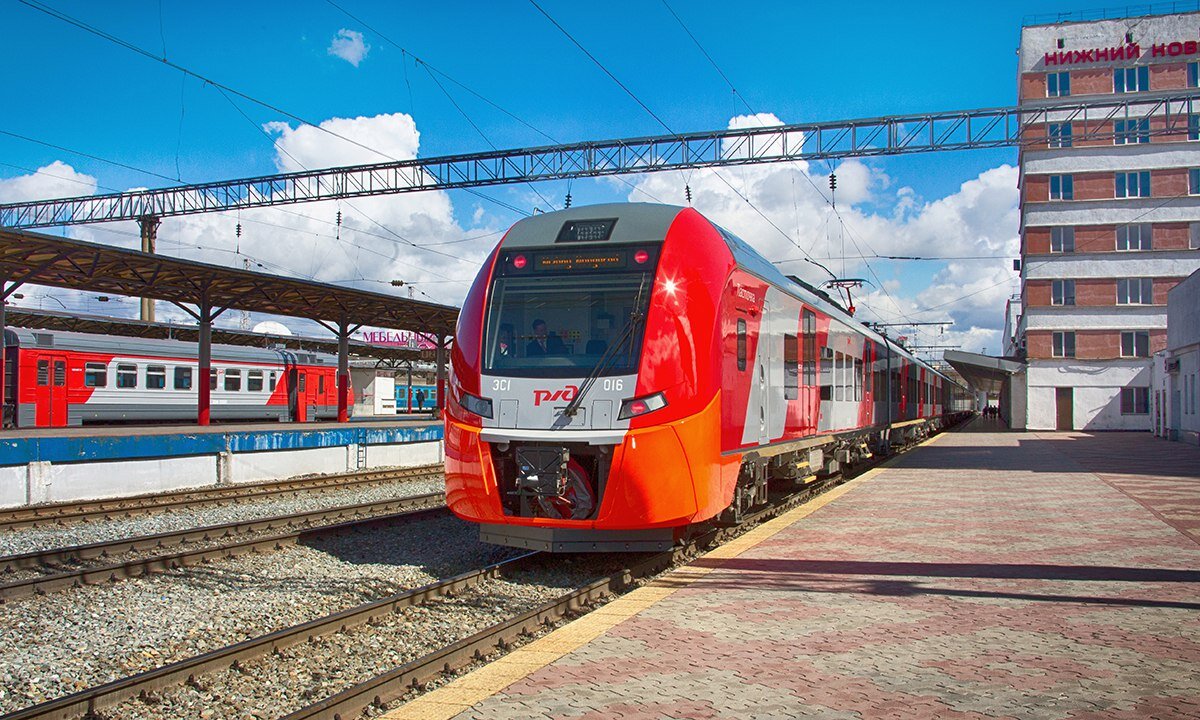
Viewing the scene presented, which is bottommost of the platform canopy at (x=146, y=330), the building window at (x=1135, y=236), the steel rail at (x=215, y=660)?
the steel rail at (x=215, y=660)

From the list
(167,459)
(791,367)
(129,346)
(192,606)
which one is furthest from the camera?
(129,346)

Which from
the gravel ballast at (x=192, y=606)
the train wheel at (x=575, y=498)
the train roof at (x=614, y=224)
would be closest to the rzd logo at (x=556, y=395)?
the train wheel at (x=575, y=498)

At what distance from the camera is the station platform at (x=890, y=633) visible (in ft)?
16.0

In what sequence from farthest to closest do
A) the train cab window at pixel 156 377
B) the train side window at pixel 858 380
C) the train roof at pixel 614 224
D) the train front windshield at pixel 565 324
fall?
the train cab window at pixel 156 377 < the train side window at pixel 858 380 < the train roof at pixel 614 224 < the train front windshield at pixel 565 324

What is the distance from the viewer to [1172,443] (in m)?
32.4

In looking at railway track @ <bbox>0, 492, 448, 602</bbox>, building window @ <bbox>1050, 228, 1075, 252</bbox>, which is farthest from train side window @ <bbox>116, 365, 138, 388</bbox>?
building window @ <bbox>1050, 228, 1075, 252</bbox>

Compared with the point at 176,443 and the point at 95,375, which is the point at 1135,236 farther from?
the point at 95,375

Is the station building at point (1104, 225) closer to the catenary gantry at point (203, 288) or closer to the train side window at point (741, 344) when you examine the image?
the catenary gantry at point (203, 288)

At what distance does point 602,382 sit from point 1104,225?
4327cm

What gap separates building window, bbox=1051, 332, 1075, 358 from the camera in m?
44.5

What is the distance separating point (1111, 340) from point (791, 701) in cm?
4555

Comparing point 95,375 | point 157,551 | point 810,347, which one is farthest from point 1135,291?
point 157,551

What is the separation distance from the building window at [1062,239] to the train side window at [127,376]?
4031cm

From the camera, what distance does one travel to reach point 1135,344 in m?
43.9
